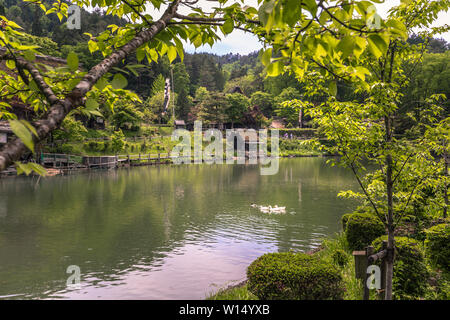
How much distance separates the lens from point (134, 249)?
424 inches

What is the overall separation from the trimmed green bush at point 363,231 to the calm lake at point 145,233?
94.7 inches

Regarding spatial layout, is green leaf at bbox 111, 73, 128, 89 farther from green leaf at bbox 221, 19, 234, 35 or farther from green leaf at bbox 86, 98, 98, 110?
green leaf at bbox 221, 19, 234, 35

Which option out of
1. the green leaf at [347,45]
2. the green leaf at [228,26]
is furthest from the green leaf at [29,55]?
the green leaf at [347,45]

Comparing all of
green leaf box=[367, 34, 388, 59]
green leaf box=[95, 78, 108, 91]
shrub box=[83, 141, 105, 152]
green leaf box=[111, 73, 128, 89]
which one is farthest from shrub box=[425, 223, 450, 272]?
shrub box=[83, 141, 105, 152]

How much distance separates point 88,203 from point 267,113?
218 feet

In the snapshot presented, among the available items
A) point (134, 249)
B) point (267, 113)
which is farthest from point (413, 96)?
point (134, 249)

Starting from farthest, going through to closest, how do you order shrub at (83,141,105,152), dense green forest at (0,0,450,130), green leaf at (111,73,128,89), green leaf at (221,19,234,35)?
dense green forest at (0,0,450,130), shrub at (83,141,105,152), green leaf at (221,19,234,35), green leaf at (111,73,128,89)

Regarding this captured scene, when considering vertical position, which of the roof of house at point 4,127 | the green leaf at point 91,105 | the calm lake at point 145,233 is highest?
the roof of house at point 4,127

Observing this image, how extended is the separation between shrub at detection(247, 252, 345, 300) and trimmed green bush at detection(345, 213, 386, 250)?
3.16 metres

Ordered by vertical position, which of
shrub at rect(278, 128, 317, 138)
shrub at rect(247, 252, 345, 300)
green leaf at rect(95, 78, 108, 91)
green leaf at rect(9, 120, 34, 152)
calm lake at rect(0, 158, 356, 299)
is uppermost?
shrub at rect(278, 128, 317, 138)

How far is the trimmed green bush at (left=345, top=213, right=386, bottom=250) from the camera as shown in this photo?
877 centimetres

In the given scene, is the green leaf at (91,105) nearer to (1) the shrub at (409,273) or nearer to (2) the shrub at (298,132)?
(1) the shrub at (409,273)

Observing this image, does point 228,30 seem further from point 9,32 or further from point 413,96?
point 413,96

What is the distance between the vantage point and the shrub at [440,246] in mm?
6610
